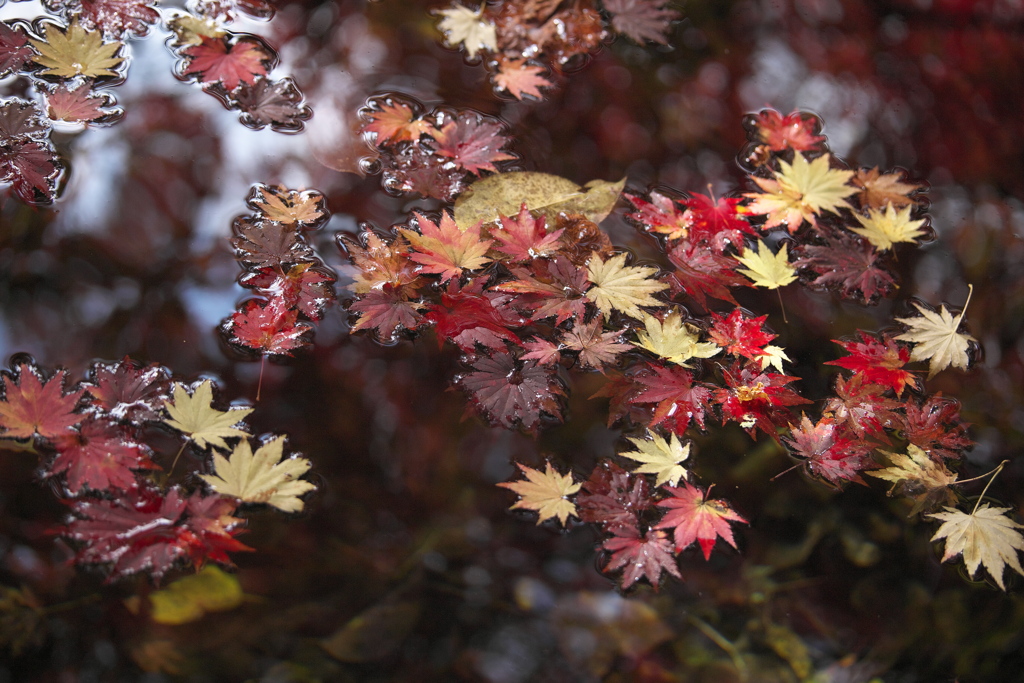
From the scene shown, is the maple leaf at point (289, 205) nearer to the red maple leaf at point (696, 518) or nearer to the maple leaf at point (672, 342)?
the maple leaf at point (672, 342)

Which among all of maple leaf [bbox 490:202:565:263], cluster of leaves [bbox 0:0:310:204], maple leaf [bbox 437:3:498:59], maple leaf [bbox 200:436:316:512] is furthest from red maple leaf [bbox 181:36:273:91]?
maple leaf [bbox 200:436:316:512]

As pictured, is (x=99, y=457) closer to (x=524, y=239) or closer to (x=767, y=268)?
(x=524, y=239)

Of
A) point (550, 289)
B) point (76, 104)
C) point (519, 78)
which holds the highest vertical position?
point (519, 78)

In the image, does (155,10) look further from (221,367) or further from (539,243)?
(539,243)

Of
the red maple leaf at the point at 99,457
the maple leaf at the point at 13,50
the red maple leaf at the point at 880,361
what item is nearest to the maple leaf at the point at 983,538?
the red maple leaf at the point at 880,361

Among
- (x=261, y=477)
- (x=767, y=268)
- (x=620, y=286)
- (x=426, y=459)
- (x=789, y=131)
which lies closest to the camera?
(x=261, y=477)

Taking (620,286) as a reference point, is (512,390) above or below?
below

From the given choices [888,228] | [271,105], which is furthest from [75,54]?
[888,228]

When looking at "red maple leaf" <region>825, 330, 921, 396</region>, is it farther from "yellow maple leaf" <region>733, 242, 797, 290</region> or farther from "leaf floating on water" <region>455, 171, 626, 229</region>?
"leaf floating on water" <region>455, 171, 626, 229</region>
